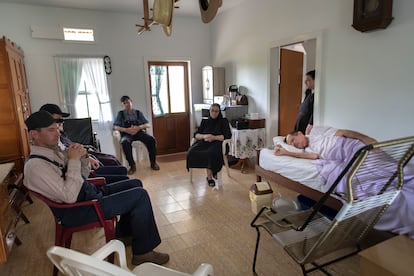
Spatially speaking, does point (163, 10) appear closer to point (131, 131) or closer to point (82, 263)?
point (82, 263)

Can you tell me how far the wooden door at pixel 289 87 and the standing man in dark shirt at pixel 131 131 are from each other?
2129 mm

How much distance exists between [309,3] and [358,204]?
2880mm

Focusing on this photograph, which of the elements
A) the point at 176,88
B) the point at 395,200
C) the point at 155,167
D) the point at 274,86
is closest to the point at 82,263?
the point at 395,200

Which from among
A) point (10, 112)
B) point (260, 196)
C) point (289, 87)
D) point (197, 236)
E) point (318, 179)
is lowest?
point (197, 236)

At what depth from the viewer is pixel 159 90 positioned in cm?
545

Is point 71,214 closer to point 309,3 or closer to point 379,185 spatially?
point 379,185

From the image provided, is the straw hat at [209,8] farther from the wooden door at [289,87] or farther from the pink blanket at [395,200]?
the wooden door at [289,87]

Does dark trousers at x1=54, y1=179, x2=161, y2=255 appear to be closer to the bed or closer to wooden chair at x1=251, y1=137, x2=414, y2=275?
wooden chair at x1=251, y1=137, x2=414, y2=275

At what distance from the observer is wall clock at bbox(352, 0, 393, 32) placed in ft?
8.09

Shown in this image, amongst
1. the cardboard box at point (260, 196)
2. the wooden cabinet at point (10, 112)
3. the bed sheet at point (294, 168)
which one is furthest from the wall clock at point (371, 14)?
the wooden cabinet at point (10, 112)

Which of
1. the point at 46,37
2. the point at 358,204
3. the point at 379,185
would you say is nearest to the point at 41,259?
the point at 358,204

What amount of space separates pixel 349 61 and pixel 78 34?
4.16m

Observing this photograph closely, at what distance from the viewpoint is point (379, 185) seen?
69.0 inches

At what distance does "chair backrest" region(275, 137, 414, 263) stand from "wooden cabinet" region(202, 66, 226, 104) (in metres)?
3.72
